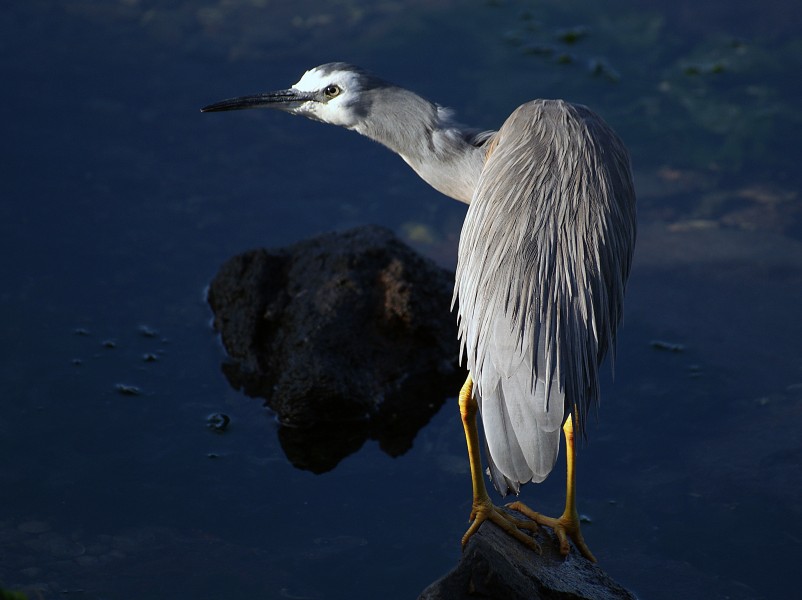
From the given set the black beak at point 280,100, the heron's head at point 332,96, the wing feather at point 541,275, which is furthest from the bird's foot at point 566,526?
the black beak at point 280,100

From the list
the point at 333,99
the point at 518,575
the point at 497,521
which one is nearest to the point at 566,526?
the point at 497,521

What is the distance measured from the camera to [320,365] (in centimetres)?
520

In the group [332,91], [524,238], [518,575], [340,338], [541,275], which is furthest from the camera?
[340,338]

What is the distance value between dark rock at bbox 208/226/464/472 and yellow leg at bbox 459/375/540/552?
2.41 feet

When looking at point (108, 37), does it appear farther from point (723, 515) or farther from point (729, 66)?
point (723, 515)

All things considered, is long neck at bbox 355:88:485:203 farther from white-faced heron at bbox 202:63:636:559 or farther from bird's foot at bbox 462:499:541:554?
bird's foot at bbox 462:499:541:554

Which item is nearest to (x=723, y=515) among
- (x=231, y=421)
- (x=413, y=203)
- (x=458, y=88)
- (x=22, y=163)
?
(x=231, y=421)

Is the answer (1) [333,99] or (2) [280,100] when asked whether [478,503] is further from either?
(2) [280,100]

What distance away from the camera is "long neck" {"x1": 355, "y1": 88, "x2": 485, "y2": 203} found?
184 inches

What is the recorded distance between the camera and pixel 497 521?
4.39 metres

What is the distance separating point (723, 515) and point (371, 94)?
2.40 metres

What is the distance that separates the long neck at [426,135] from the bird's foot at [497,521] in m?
1.35

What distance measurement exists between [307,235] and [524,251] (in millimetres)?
2462

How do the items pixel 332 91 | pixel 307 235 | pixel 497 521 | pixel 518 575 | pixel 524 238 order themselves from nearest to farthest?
pixel 518 575 < pixel 524 238 < pixel 497 521 < pixel 332 91 < pixel 307 235
